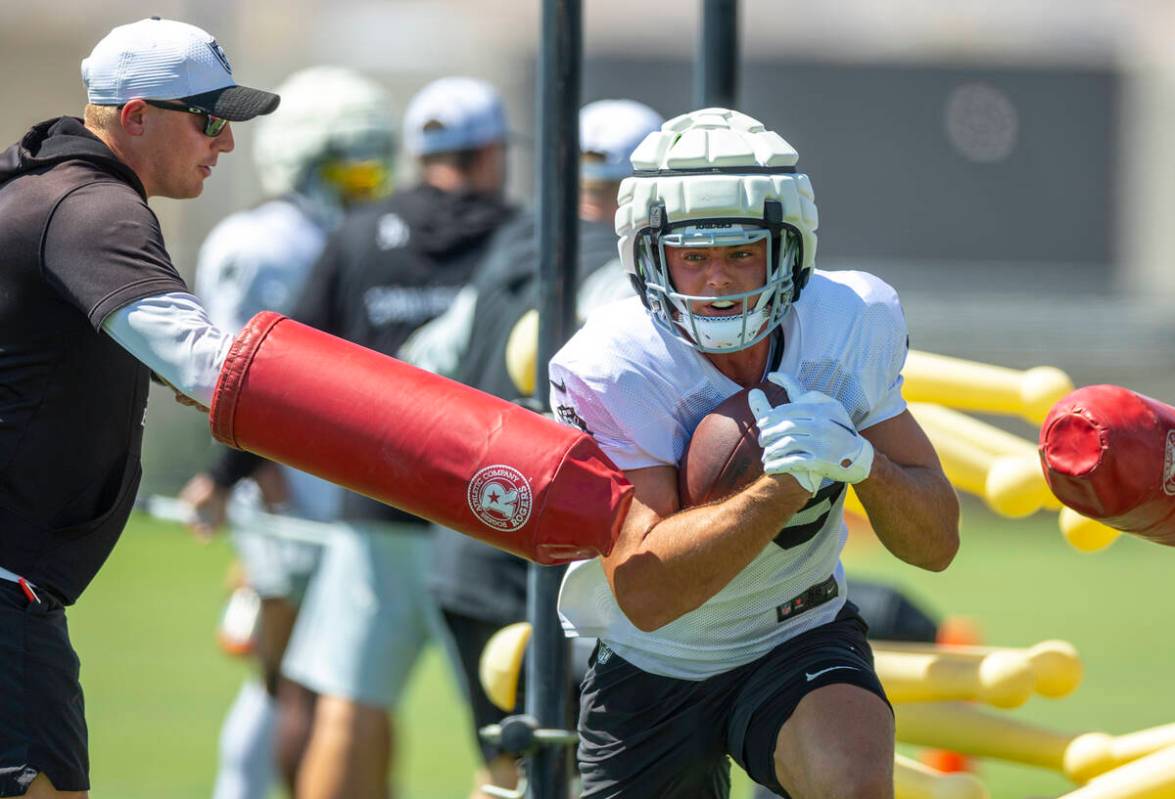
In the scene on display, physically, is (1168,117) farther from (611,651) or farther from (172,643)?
(611,651)

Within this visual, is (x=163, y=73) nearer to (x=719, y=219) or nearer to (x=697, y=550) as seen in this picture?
(x=719, y=219)

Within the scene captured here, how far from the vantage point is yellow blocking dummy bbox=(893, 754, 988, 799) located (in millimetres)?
4020

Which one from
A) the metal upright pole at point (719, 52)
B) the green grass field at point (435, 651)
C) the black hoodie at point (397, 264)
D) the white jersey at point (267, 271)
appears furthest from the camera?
the green grass field at point (435, 651)

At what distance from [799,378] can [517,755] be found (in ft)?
4.19

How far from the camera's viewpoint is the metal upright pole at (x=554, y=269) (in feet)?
13.9

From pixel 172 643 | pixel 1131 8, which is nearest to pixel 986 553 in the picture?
pixel 172 643

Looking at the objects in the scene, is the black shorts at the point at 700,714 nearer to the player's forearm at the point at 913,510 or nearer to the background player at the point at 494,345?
the player's forearm at the point at 913,510

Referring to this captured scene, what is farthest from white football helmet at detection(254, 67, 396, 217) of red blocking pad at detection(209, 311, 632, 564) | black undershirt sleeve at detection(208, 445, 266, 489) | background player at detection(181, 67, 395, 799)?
red blocking pad at detection(209, 311, 632, 564)

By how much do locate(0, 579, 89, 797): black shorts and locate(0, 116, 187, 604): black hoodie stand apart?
7 cm

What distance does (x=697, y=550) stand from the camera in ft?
10.6

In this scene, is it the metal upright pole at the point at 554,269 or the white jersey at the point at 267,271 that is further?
the white jersey at the point at 267,271

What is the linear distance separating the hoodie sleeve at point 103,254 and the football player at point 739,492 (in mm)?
797

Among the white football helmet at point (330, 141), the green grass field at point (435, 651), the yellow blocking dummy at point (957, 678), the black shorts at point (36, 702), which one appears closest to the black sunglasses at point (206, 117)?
the black shorts at point (36, 702)

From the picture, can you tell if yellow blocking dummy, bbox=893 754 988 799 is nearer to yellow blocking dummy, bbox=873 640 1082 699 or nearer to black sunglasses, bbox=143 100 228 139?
yellow blocking dummy, bbox=873 640 1082 699
